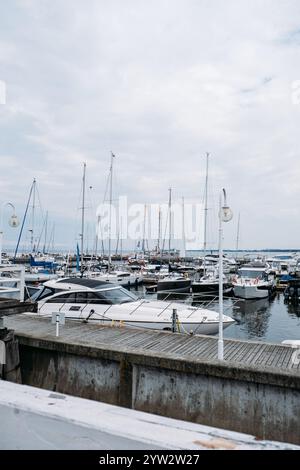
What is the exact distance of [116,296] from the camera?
13.4 m

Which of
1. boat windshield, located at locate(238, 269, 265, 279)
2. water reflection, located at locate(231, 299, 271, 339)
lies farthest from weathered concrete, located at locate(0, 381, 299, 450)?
boat windshield, located at locate(238, 269, 265, 279)

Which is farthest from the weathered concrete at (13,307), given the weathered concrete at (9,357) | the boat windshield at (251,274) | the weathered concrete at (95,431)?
the boat windshield at (251,274)

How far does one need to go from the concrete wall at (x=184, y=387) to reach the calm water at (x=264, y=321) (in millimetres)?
11204

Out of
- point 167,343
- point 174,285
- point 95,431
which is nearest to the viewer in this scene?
point 95,431

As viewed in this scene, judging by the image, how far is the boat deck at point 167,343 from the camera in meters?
6.88

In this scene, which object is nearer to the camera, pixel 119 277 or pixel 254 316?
pixel 254 316

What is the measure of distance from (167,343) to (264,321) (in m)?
19.9

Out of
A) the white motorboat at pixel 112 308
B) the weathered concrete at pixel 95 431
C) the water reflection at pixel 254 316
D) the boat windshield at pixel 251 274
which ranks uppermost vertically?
the weathered concrete at pixel 95 431

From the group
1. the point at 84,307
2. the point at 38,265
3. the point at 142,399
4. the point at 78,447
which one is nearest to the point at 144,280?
the point at 38,265

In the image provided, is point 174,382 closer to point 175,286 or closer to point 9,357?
point 9,357

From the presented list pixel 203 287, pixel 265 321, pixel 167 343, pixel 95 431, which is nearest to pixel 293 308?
pixel 265 321

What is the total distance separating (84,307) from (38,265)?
43.9 m

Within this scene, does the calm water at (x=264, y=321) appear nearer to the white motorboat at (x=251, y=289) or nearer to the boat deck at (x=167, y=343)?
the white motorboat at (x=251, y=289)

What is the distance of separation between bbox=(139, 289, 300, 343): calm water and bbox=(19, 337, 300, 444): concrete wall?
11.2 m
